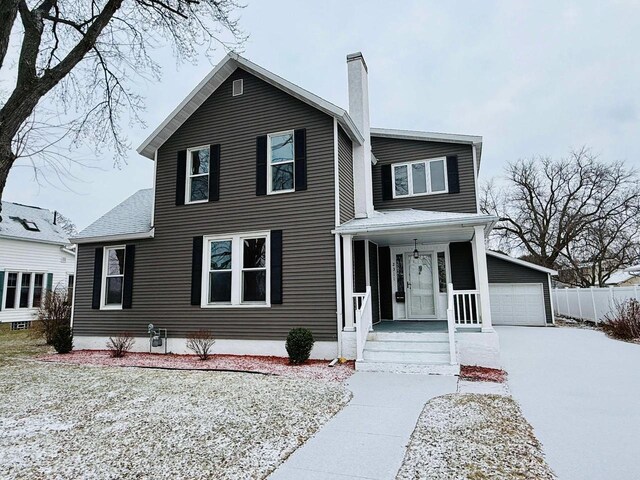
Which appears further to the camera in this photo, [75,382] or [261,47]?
[261,47]

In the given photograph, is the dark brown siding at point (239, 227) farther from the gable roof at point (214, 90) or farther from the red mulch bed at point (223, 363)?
the red mulch bed at point (223, 363)

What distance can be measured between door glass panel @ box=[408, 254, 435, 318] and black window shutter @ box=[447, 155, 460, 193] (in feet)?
7.35

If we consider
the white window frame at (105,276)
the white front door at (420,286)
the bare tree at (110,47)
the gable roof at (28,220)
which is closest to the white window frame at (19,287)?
the gable roof at (28,220)

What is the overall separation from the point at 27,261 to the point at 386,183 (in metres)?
17.2

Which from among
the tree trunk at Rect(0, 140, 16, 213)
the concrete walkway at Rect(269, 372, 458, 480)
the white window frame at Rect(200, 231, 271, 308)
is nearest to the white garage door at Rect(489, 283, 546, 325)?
the white window frame at Rect(200, 231, 271, 308)

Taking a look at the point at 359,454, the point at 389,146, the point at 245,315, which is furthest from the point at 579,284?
the point at 359,454

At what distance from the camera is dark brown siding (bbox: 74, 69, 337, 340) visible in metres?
8.80

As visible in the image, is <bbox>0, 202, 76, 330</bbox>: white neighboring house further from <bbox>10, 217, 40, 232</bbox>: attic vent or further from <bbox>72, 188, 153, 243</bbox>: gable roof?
<bbox>72, 188, 153, 243</bbox>: gable roof

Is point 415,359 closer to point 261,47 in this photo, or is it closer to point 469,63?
point 261,47

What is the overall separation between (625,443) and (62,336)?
1165cm

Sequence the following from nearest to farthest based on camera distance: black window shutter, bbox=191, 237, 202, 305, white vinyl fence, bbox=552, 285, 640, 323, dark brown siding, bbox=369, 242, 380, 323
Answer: black window shutter, bbox=191, 237, 202, 305
dark brown siding, bbox=369, 242, 380, 323
white vinyl fence, bbox=552, 285, 640, 323

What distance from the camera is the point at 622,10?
11.3 m

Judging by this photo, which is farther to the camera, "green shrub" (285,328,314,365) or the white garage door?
the white garage door

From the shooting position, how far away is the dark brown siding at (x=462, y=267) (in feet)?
37.1
